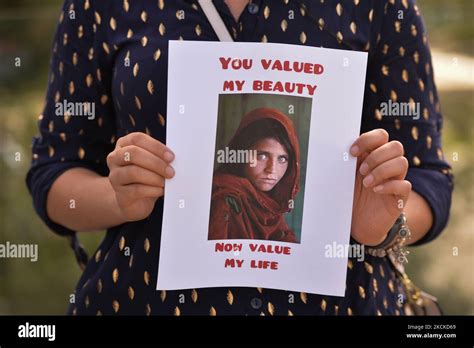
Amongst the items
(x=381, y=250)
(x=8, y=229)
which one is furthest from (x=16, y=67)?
(x=381, y=250)

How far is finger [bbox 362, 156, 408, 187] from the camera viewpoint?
1.29 meters

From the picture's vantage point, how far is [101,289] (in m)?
1.50

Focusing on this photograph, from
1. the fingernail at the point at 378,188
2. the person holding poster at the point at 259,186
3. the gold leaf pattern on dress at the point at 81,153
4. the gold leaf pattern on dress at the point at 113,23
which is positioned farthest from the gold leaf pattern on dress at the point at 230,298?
the gold leaf pattern on dress at the point at 113,23

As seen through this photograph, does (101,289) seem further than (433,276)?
No

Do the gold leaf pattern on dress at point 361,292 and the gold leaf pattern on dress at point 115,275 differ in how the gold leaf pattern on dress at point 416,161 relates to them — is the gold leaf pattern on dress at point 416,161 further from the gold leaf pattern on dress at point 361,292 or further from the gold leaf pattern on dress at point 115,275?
the gold leaf pattern on dress at point 115,275

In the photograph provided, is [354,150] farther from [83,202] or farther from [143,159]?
[83,202]

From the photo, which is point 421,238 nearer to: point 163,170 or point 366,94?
point 366,94

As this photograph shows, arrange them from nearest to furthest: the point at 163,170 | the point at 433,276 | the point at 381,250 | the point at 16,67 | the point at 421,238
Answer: the point at 163,170
the point at 381,250
the point at 421,238
the point at 433,276
the point at 16,67

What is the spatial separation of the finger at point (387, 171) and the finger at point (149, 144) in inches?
13.1

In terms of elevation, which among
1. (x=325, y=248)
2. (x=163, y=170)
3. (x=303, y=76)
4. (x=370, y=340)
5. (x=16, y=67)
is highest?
(x=16, y=67)

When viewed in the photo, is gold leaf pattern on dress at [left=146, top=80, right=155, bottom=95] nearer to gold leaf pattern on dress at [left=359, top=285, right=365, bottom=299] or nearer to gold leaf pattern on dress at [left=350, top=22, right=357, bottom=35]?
gold leaf pattern on dress at [left=350, top=22, right=357, bottom=35]

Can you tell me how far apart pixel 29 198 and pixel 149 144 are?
85.2 inches

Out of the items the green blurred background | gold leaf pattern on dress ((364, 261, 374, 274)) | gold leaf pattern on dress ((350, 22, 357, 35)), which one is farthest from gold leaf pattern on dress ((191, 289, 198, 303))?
the green blurred background

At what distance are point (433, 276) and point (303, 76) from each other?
6.69ft
